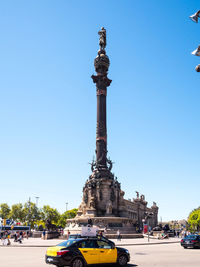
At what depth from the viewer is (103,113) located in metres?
57.2

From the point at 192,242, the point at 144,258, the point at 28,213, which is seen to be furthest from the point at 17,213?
the point at 144,258

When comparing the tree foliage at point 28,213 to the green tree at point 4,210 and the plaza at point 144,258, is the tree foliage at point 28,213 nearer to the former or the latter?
the green tree at point 4,210

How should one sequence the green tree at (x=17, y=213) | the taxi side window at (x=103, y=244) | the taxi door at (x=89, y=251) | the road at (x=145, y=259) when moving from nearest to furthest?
the taxi door at (x=89, y=251) → the taxi side window at (x=103, y=244) → the road at (x=145, y=259) → the green tree at (x=17, y=213)

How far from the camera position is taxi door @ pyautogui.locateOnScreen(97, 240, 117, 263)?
12982mm

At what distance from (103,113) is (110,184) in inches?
593

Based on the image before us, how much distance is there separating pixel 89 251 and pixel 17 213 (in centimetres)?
9274

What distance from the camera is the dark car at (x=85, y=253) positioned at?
11.9 m

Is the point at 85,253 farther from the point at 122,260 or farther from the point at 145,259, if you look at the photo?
the point at 145,259

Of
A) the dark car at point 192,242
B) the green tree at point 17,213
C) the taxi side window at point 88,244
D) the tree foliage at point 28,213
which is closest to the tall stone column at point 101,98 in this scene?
the dark car at point 192,242

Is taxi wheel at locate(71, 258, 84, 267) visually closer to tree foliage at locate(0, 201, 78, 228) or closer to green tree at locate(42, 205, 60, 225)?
tree foliage at locate(0, 201, 78, 228)

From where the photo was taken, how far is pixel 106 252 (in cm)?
1319

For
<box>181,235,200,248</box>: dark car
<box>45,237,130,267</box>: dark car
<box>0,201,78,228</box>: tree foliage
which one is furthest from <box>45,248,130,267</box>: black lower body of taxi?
<box>0,201,78,228</box>: tree foliage

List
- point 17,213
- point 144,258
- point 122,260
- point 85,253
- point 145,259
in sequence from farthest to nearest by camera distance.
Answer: point 17,213
point 144,258
point 145,259
point 122,260
point 85,253

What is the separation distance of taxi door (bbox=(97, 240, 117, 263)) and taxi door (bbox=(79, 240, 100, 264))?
24cm
